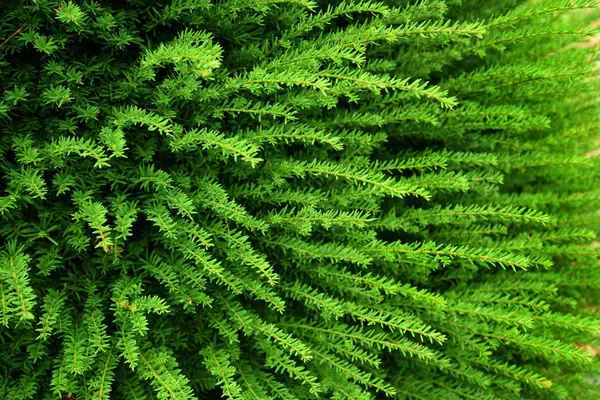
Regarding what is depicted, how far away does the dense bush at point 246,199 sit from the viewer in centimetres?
65

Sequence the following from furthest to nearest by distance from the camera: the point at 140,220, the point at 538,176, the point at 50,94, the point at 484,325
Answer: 1. the point at 538,176
2. the point at 484,325
3. the point at 140,220
4. the point at 50,94

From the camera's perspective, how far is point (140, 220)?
747mm

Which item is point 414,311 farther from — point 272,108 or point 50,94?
point 50,94

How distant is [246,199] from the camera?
0.79m

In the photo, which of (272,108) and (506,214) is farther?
(506,214)

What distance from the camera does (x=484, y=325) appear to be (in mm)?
874

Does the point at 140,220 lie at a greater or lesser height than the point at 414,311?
lesser

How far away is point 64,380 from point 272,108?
1.47 ft

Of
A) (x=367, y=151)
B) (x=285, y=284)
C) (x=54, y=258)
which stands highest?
(x=367, y=151)

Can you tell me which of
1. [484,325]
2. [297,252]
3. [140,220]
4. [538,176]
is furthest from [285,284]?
[538,176]

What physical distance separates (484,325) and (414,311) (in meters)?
0.12

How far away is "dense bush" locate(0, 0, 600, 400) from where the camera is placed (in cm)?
65

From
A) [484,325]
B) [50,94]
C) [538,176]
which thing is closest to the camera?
[50,94]

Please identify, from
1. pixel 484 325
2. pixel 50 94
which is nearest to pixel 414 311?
pixel 484 325
